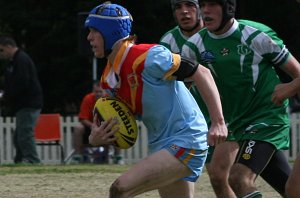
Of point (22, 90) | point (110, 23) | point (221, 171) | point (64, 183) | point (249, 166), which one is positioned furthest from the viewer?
point (22, 90)

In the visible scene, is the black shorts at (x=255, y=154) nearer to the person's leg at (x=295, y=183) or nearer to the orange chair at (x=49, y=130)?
the person's leg at (x=295, y=183)

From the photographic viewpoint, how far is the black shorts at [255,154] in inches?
296

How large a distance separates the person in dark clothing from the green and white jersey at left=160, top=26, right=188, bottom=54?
7169 millimetres

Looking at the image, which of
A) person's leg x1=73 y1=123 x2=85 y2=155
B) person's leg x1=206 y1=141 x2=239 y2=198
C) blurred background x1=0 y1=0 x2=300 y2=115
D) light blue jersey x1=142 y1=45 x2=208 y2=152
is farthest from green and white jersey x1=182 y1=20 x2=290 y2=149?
blurred background x1=0 y1=0 x2=300 y2=115

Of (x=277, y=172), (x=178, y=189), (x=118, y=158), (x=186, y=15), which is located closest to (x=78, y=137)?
(x=118, y=158)

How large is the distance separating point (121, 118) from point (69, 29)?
21.9 meters

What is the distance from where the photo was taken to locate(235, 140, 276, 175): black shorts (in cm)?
751

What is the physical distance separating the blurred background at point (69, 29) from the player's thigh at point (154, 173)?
19770mm

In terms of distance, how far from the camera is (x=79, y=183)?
12000mm

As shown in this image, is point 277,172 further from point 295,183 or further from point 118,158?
point 118,158

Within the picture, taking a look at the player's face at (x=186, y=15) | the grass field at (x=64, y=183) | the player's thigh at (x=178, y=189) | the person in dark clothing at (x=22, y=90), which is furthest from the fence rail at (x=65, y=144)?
the player's thigh at (x=178, y=189)

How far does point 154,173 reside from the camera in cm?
629

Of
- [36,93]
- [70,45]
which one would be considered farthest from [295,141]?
[70,45]

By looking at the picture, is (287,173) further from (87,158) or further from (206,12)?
(87,158)
